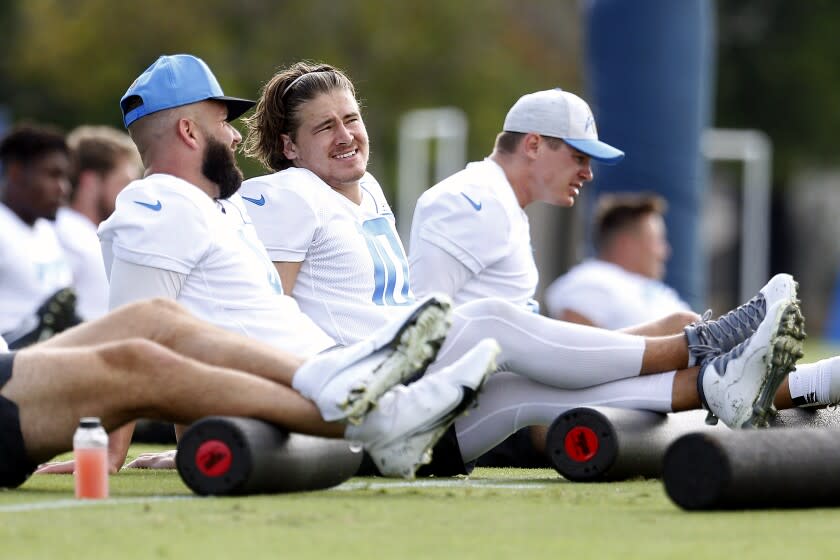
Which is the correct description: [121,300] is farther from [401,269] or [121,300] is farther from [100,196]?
[100,196]

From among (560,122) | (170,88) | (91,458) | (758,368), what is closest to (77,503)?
(91,458)

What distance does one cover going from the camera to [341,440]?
573 centimetres

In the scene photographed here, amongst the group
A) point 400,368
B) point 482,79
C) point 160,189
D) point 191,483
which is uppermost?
point 482,79

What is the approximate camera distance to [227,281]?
6223mm

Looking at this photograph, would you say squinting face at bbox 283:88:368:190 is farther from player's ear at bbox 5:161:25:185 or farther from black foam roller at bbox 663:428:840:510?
player's ear at bbox 5:161:25:185

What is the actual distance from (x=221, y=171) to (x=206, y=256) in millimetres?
425

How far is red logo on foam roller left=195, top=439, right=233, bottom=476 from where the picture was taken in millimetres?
5355

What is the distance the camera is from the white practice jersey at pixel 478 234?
24.8ft

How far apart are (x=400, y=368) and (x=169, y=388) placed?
71cm

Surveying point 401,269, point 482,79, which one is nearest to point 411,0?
point 482,79

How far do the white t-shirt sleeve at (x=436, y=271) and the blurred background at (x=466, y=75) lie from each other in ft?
65.1

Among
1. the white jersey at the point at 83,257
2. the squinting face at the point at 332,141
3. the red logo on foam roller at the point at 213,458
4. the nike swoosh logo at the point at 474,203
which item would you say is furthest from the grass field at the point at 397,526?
the white jersey at the point at 83,257

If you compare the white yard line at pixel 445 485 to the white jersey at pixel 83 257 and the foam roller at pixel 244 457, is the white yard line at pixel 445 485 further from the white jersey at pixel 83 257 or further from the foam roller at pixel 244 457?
the white jersey at pixel 83 257

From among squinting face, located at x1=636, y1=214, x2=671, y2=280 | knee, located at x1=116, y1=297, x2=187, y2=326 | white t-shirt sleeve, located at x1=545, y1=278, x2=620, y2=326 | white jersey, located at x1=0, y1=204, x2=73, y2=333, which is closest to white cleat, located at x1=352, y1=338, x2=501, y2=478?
knee, located at x1=116, y1=297, x2=187, y2=326
